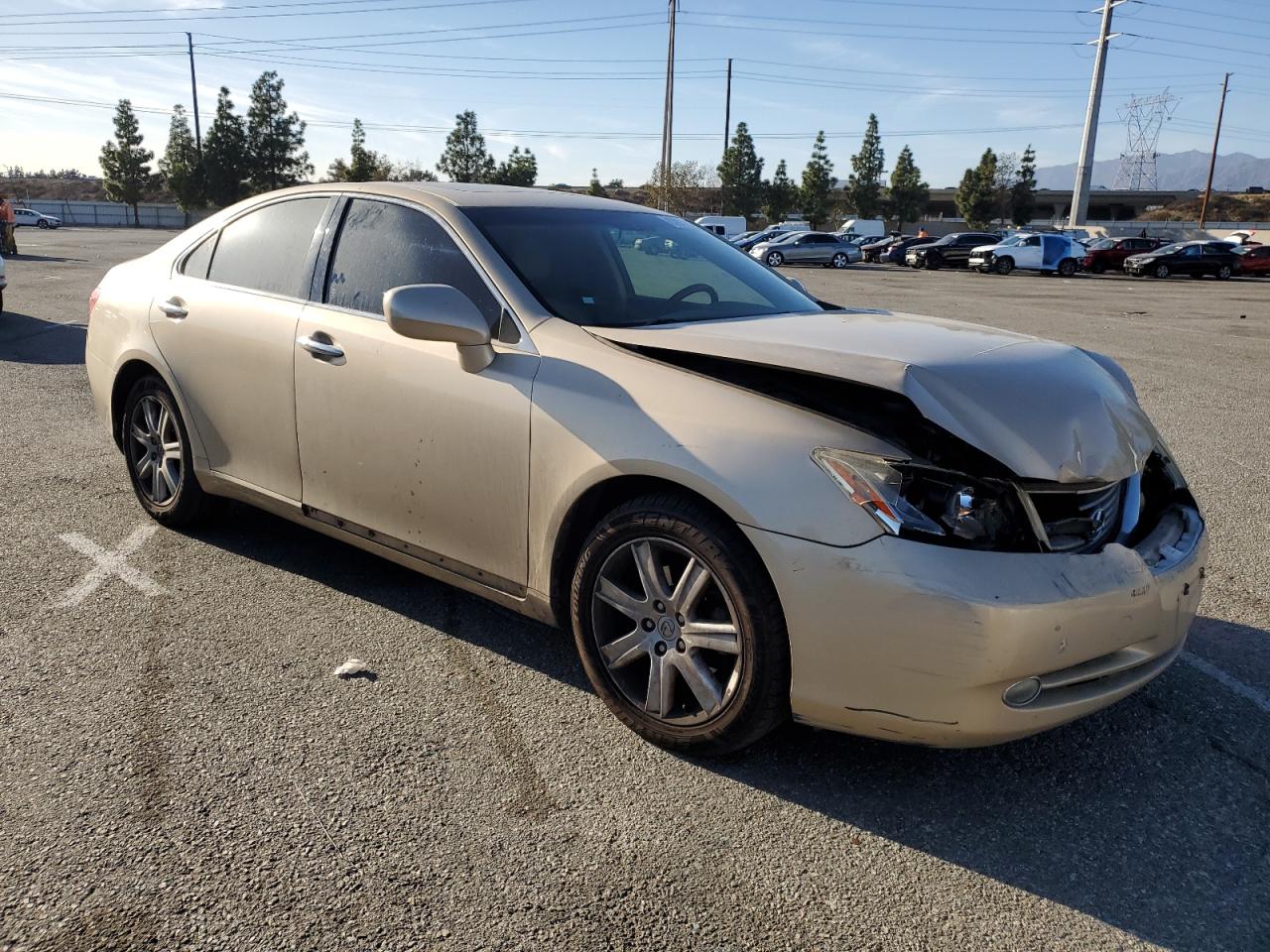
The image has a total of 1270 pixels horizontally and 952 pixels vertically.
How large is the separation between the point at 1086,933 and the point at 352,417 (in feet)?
9.19

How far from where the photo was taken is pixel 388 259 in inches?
147

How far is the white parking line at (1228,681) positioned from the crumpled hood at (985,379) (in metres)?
0.94

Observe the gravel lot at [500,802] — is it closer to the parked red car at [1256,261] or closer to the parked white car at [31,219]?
the parked red car at [1256,261]

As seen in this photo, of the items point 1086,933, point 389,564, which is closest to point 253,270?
point 389,564

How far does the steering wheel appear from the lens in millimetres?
3828

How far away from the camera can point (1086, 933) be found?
2246mm

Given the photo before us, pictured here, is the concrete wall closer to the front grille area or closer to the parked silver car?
the parked silver car

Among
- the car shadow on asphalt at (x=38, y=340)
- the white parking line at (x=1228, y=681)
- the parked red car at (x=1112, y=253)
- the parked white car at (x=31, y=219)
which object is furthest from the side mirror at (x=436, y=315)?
the parked white car at (x=31, y=219)

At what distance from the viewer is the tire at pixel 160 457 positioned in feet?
14.8

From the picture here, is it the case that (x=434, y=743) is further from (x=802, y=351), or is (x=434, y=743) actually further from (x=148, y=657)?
(x=802, y=351)

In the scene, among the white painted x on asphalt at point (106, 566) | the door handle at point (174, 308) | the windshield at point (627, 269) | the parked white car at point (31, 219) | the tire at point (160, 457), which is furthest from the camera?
the parked white car at point (31, 219)

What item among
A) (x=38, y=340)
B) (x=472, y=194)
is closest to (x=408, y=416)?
(x=472, y=194)

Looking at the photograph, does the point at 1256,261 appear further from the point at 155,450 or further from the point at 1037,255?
the point at 155,450

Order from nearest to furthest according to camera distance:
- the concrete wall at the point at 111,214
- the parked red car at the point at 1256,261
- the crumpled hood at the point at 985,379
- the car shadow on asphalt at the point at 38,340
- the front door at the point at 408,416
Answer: the crumpled hood at the point at 985,379 < the front door at the point at 408,416 < the car shadow on asphalt at the point at 38,340 < the parked red car at the point at 1256,261 < the concrete wall at the point at 111,214
